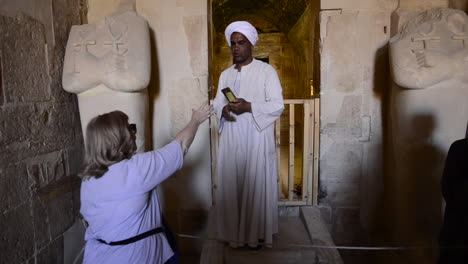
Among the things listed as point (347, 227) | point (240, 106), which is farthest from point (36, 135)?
point (347, 227)

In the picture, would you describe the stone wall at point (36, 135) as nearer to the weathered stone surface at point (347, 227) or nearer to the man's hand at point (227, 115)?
the man's hand at point (227, 115)

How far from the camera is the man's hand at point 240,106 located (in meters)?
2.36

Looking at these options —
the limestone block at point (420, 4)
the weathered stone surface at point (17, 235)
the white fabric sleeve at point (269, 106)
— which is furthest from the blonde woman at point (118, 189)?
the limestone block at point (420, 4)

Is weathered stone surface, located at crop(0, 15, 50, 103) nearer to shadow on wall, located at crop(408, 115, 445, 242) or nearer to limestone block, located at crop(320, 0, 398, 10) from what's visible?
limestone block, located at crop(320, 0, 398, 10)

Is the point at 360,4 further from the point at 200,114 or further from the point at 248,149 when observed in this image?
the point at 200,114

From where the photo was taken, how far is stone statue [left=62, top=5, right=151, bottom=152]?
8.59 feet

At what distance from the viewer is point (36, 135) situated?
2.41 metres

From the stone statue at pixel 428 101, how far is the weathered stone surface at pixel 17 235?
123 inches

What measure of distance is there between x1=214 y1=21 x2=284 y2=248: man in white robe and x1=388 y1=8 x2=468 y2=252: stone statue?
1198 mm

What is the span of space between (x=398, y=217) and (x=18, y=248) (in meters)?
3.23

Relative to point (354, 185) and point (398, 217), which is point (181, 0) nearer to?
point (354, 185)

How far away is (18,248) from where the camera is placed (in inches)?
84.3

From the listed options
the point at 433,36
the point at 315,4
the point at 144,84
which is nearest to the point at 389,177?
the point at 433,36

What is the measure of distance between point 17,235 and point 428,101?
335 centimetres
